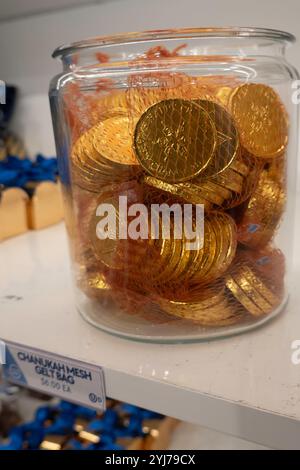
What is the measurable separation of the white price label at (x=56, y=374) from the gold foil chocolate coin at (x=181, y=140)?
191mm

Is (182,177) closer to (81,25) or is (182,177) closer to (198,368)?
(198,368)

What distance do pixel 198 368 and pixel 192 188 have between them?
0.52 ft

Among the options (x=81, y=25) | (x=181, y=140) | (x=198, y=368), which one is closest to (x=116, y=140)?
(x=181, y=140)

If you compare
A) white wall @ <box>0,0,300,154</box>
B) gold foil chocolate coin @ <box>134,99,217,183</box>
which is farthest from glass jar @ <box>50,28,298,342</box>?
white wall @ <box>0,0,300,154</box>

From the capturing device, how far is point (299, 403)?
0.32 meters

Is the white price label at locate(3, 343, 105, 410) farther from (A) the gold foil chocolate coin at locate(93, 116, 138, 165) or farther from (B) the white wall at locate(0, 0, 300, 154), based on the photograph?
(B) the white wall at locate(0, 0, 300, 154)

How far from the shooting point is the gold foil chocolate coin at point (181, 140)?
1.19 ft

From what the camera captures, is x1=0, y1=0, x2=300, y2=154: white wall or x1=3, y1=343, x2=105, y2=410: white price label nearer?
x1=3, y1=343, x2=105, y2=410: white price label

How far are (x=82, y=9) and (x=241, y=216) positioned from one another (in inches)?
32.1

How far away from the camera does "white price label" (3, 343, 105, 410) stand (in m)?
0.39

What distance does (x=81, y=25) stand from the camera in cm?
101

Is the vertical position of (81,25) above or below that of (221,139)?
above

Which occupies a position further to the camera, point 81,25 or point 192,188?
point 81,25

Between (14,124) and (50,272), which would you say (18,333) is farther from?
(14,124)
